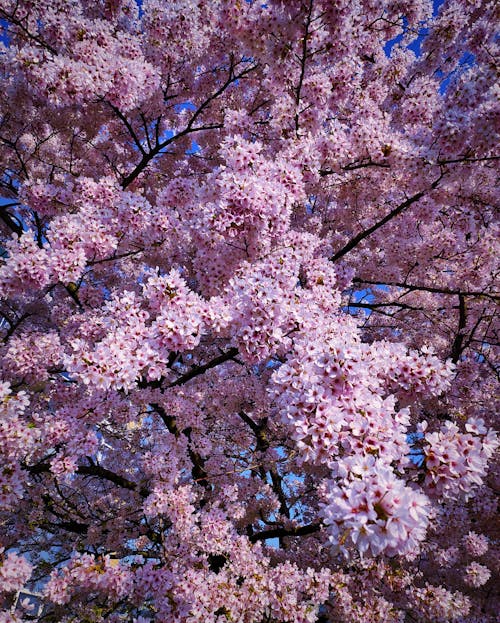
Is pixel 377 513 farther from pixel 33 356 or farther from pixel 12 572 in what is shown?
pixel 33 356

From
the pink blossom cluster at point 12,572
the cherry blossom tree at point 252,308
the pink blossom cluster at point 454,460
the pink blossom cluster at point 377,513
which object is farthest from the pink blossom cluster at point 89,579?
the pink blossom cluster at point 454,460

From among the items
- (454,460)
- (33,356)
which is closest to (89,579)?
(33,356)

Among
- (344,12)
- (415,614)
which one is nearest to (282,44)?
(344,12)

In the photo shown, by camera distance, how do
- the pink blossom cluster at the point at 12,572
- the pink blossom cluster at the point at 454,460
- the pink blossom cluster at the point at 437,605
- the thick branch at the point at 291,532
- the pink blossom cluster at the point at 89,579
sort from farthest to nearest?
1. the thick branch at the point at 291,532
2. the pink blossom cluster at the point at 437,605
3. the pink blossom cluster at the point at 89,579
4. the pink blossom cluster at the point at 12,572
5. the pink blossom cluster at the point at 454,460

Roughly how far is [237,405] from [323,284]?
4.77 metres

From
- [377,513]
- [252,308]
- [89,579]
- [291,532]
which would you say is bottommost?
[89,579]

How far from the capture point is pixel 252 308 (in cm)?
436

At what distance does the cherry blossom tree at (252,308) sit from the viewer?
388cm

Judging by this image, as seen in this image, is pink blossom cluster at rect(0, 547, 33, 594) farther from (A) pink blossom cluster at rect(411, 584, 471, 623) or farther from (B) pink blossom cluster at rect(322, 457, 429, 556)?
(A) pink blossom cluster at rect(411, 584, 471, 623)

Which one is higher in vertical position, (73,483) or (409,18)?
(409,18)

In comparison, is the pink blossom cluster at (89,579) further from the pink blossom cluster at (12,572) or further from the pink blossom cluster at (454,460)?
the pink blossom cluster at (454,460)

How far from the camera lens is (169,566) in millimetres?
6457

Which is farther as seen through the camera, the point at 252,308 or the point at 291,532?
the point at 291,532

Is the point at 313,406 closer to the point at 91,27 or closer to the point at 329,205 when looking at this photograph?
the point at 91,27
